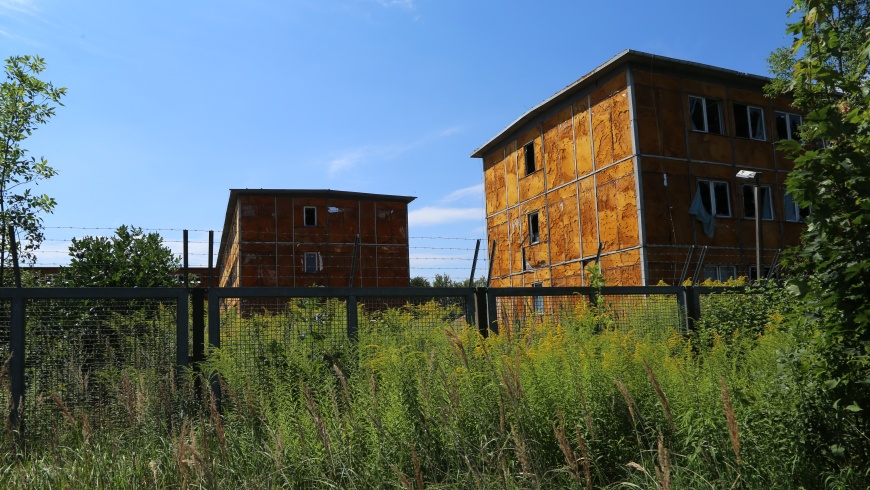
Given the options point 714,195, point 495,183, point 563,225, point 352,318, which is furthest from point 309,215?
point 352,318

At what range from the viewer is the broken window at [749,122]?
980 inches

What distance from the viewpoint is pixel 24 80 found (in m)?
18.3

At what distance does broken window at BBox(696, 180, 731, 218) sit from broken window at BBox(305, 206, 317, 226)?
21849mm

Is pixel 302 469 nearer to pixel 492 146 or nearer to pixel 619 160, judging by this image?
pixel 619 160

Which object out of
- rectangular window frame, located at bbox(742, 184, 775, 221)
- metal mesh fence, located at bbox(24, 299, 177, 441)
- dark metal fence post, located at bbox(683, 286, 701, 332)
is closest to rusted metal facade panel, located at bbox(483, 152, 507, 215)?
rectangular window frame, located at bbox(742, 184, 775, 221)

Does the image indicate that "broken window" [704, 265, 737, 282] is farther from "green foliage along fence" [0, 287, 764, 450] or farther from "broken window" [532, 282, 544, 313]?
"green foliage along fence" [0, 287, 764, 450]

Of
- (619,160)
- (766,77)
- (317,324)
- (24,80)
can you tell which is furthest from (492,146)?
(317,324)

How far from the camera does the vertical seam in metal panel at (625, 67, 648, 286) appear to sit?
21750mm

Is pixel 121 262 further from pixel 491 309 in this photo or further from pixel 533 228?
pixel 533 228

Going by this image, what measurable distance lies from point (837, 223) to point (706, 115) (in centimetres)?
2145

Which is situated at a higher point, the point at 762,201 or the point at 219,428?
the point at 762,201

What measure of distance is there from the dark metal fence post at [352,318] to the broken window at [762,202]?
771 inches

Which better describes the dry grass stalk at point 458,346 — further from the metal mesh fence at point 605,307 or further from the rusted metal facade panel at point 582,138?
the rusted metal facade panel at point 582,138

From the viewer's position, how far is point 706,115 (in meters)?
24.1
